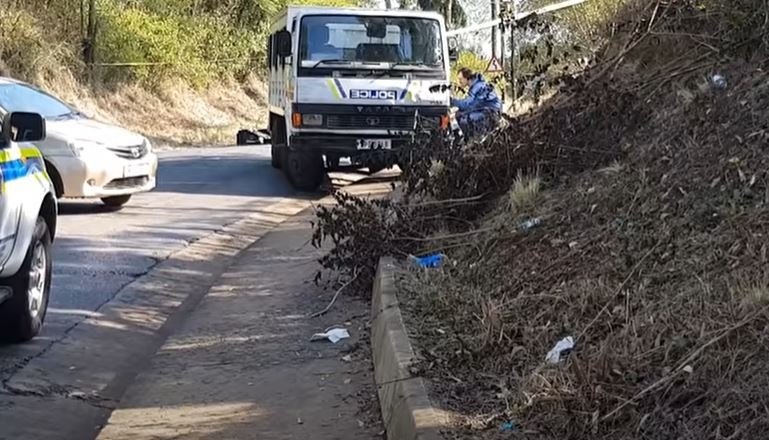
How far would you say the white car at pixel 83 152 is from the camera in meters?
12.1

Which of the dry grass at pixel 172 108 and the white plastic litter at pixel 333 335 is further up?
the dry grass at pixel 172 108

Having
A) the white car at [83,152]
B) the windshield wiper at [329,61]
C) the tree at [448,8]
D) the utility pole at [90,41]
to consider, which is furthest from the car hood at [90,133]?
the tree at [448,8]

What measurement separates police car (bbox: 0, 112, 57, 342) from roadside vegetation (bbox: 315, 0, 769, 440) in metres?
2.11

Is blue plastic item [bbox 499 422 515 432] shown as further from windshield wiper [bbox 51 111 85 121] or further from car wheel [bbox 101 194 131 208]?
car wheel [bbox 101 194 131 208]

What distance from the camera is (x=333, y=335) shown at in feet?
22.7

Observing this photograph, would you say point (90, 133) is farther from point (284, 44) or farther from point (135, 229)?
point (284, 44)

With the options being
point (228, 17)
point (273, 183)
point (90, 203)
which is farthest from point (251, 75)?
point (90, 203)

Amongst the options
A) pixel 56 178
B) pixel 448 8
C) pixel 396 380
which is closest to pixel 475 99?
pixel 56 178

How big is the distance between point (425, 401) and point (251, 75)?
41.1 metres

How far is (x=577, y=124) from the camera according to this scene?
7.79 metres

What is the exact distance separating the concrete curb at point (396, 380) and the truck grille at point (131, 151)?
6593 mm

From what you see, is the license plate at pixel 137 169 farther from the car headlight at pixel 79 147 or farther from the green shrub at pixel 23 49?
the green shrub at pixel 23 49

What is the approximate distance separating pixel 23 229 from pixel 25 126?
0.64m

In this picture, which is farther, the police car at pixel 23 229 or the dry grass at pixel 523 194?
the dry grass at pixel 523 194
